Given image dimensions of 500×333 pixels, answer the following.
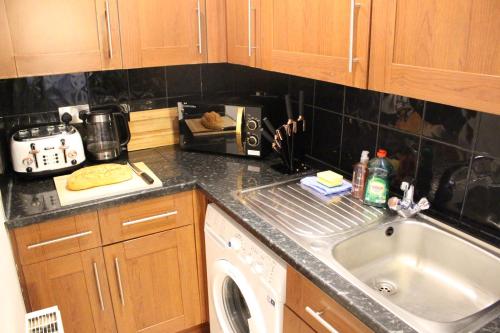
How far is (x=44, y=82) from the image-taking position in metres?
2.00

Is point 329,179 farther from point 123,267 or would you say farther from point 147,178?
point 123,267

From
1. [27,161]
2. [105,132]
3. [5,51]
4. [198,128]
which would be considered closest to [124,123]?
[105,132]

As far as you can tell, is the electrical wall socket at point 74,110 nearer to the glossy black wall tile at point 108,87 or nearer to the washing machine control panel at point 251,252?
the glossy black wall tile at point 108,87

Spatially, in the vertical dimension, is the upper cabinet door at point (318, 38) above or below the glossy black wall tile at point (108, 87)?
above

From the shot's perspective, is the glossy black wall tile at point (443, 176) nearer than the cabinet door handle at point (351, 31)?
No

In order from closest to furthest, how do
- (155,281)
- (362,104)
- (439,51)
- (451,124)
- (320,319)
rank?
(439,51) → (320,319) → (451,124) → (362,104) → (155,281)

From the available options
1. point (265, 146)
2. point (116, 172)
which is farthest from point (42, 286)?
point (265, 146)

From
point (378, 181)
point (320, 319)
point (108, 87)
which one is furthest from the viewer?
point (108, 87)

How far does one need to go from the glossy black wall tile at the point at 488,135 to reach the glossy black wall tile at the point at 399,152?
0.25 meters

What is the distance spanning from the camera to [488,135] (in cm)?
133

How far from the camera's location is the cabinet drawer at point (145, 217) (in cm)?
174

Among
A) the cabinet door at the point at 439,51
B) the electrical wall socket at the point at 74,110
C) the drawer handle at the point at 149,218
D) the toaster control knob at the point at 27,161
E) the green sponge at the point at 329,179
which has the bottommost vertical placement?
the drawer handle at the point at 149,218

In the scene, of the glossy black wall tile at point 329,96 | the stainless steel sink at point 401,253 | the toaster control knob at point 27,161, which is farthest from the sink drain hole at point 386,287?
the toaster control knob at point 27,161

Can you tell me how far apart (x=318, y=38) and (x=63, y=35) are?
986 mm
